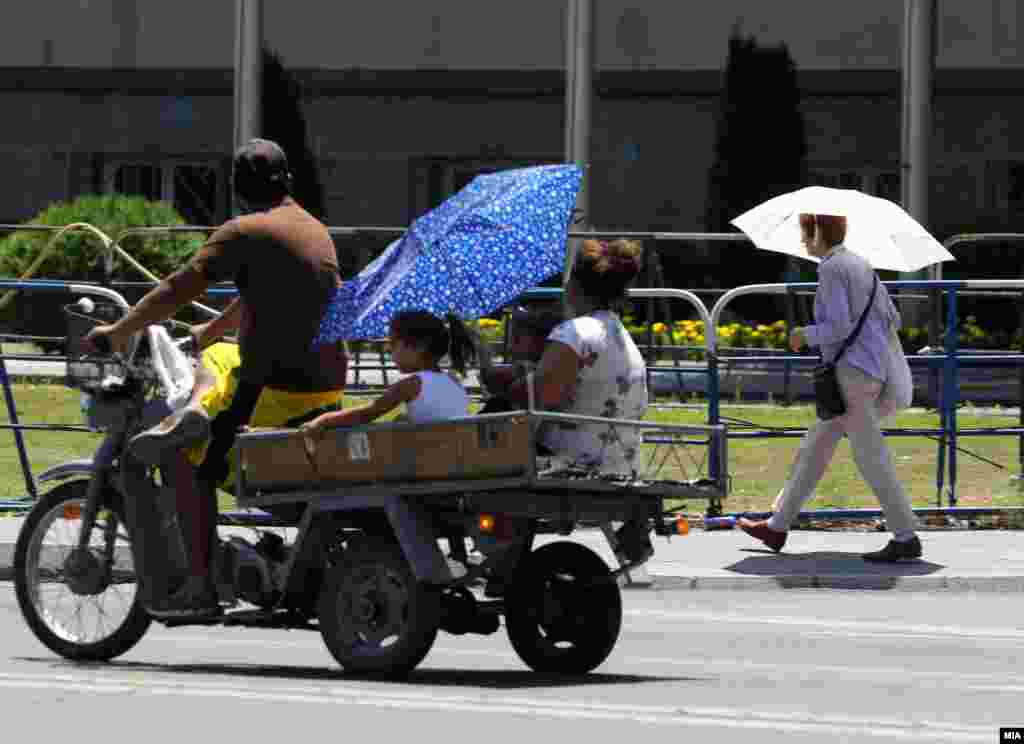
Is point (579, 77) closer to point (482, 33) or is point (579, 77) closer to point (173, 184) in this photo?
point (482, 33)

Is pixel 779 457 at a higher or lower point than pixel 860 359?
lower

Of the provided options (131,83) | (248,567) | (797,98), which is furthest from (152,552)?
(131,83)

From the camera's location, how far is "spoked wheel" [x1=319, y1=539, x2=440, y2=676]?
8680 millimetres

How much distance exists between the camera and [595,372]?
9.09 metres

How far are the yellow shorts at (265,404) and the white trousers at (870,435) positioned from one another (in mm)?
4487

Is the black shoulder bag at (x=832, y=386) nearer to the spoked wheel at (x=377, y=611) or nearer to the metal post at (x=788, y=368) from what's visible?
the metal post at (x=788, y=368)

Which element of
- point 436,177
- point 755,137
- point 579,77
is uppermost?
point 579,77

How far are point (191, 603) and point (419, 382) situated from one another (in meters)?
1.14

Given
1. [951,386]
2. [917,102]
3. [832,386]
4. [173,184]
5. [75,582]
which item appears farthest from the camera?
[173,184]

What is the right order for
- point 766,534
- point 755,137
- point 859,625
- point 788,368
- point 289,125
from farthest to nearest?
point 289,125
point 755,137
point 788,368
point 766,534
point 859,625

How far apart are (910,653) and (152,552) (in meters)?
3.06

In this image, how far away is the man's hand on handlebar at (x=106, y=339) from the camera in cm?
891

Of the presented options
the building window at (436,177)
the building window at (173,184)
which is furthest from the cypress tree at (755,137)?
the building window at (173,184)

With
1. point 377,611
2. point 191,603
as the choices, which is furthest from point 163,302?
point 377,611
